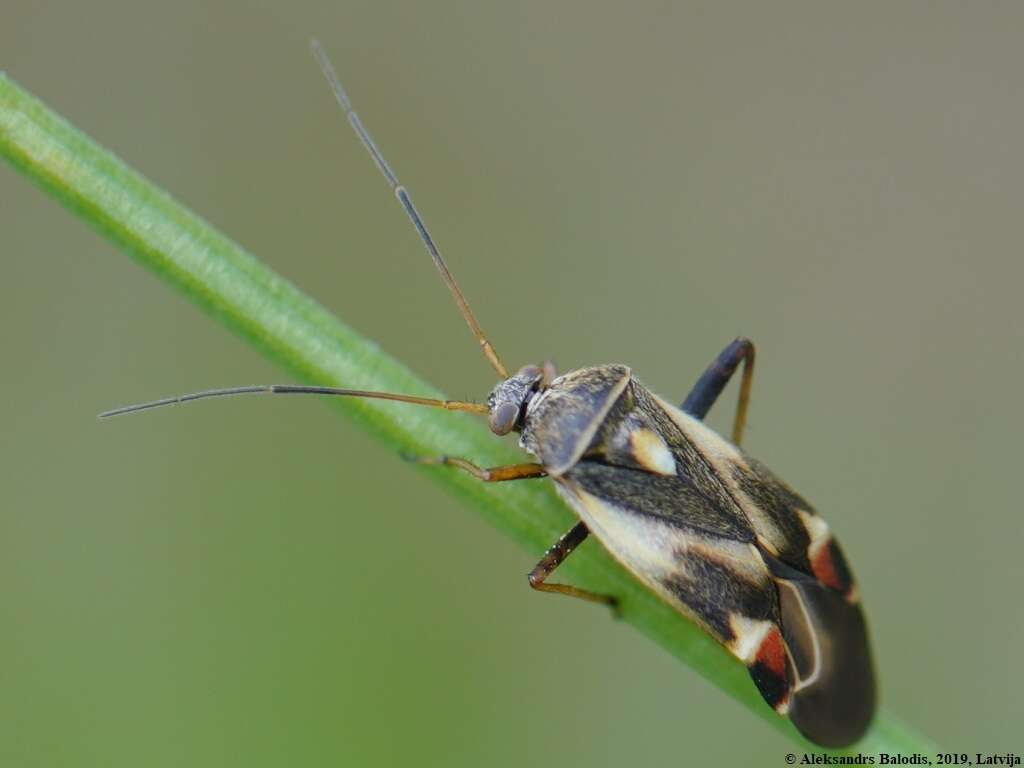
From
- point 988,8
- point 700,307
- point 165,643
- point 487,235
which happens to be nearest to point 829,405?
point 700,307

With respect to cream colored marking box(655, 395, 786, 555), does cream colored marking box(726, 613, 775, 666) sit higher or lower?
lower

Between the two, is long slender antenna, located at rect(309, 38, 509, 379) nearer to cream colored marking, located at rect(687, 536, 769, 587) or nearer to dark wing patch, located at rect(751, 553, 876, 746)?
cream colored marking, located at rect(687, 536, 769, 587)

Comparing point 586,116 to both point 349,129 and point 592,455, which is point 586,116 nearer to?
point 349,129

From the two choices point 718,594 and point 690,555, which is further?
point 690,555

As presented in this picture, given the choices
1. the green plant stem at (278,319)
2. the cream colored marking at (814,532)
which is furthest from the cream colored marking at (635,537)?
the cream colored marking at (814,532)

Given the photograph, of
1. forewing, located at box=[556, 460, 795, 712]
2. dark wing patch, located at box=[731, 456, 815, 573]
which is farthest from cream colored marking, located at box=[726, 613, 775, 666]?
dark wing patch, located at box=[731, 456, 815, 573]

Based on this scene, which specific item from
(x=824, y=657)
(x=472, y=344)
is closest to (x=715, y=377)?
(x=824, y=657)

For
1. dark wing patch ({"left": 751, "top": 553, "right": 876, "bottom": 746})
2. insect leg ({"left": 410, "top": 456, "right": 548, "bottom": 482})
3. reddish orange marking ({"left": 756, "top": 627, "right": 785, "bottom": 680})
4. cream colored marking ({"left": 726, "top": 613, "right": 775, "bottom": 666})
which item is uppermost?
insect leg ({"left": 410, "top": 456, "right": 548, "bottom": 482})

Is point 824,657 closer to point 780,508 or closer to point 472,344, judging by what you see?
point 780,508
